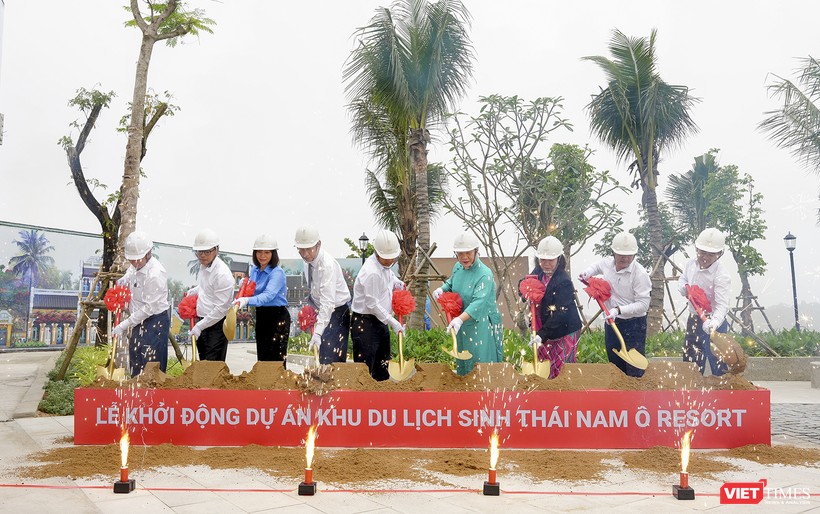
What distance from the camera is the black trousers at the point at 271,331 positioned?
22.1 ft

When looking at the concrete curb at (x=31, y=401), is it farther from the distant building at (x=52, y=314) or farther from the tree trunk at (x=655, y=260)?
the tree trunk at (x=655, y=260)

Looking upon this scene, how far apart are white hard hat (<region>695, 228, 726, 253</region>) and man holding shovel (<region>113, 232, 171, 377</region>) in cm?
540

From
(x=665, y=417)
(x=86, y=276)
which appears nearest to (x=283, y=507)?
(x=665, y=417)

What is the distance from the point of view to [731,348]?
18.9 feet

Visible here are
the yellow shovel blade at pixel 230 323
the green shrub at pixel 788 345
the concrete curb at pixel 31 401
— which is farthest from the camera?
the green shrub at pixel 788 345

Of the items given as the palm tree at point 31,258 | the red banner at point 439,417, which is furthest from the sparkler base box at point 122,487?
the palm tree at point 31,258

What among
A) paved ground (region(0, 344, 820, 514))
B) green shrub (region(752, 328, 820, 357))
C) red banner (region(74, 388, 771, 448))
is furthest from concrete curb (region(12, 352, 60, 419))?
green shrub (region(752, 328, 820, 357))

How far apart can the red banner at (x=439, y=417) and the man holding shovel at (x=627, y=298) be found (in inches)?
41.7

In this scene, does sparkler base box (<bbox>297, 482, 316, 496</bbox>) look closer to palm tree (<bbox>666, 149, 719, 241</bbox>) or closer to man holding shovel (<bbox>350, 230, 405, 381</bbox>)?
man holding shovel (<bbox>350, 230, 405, 381</bbox>)

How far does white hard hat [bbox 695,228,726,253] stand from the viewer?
638 centimetres

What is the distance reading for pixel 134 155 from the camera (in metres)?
9.92

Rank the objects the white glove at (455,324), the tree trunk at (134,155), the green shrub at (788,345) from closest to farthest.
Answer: the white glove at (455,324)
the tree trunk at (134,155)
the green shrub at (788,345)

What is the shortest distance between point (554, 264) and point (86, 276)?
652 inches

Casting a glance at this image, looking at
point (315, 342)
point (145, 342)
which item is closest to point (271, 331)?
point (315, 342)
